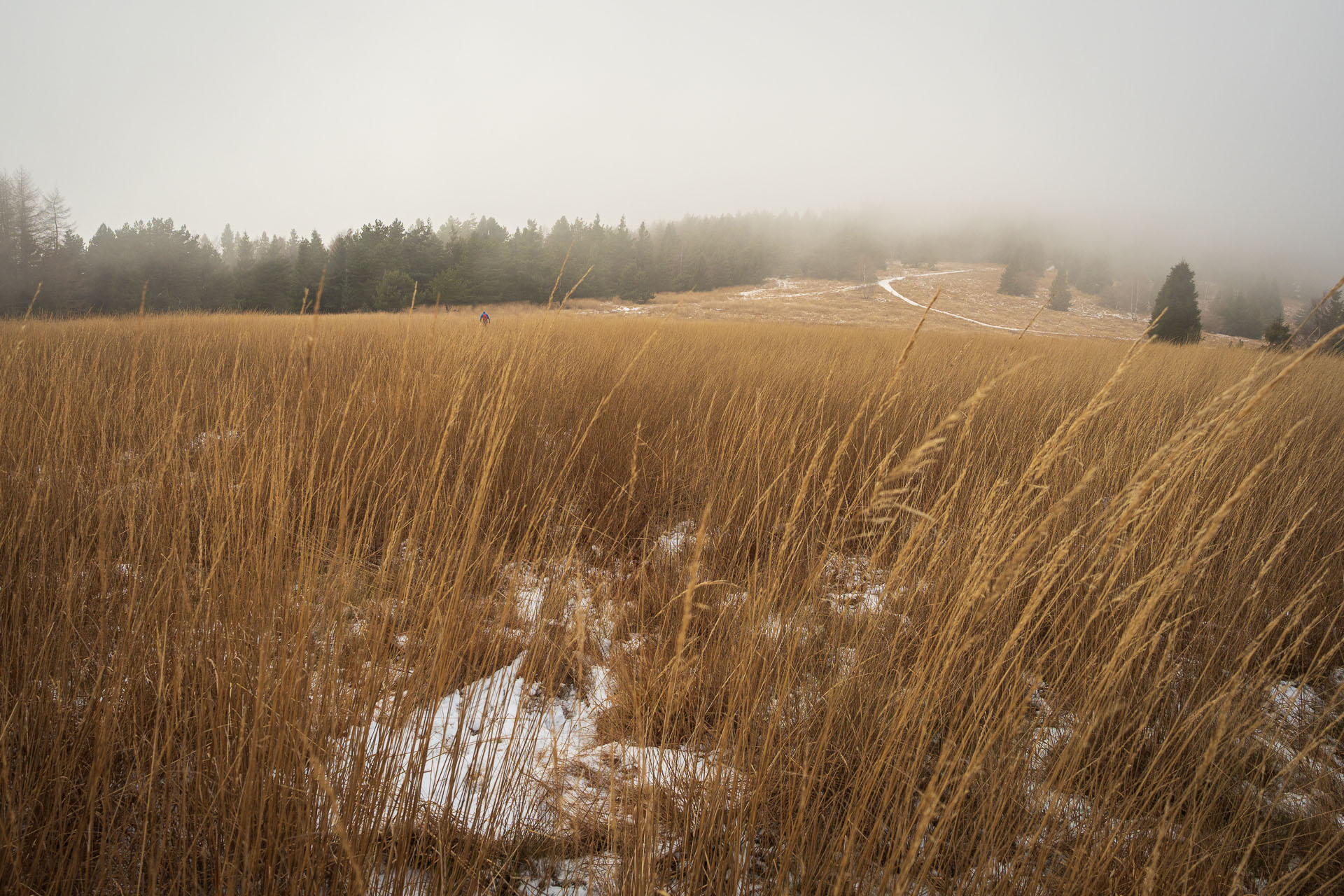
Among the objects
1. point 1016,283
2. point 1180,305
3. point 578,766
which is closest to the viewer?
point 578,766

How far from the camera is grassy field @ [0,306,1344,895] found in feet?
2.50

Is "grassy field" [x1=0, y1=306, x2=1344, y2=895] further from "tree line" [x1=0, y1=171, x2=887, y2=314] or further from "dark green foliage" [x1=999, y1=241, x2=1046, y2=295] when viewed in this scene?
"dark green foliage" [x1=999, y1=241, x2=1046, y2=295]

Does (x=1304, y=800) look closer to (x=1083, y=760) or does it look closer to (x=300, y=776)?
(x=1083, y=760)

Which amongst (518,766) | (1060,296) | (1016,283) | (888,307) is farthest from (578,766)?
(1016,283)

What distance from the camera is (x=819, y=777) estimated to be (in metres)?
0.92

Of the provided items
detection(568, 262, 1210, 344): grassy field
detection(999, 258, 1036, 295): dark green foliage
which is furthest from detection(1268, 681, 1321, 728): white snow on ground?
detection(999, 258, 1036, 295): dark green foliage

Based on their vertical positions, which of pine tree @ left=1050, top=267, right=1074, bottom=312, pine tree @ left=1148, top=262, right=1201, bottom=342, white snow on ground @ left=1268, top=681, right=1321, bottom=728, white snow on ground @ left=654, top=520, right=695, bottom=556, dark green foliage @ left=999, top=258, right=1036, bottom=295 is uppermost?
dark green foliage @ left=999, top=258, right=1036, bottom=295

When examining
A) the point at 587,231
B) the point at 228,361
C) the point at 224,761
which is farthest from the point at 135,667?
the point at 587,231

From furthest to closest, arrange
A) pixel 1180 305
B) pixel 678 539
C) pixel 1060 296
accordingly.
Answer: pixel 1060 296 < pixel 1180 305 < pixel 678 539

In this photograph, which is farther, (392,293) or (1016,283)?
(1016,283)

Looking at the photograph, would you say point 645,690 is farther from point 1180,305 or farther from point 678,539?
point 1180,305

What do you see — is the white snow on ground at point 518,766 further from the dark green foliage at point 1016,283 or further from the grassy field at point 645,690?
the dark green foliage at point 1016,283

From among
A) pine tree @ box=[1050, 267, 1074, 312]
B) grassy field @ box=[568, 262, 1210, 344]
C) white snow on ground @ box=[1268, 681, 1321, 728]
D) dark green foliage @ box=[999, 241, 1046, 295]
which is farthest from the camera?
dark green foliage @ box=[999, 241, 1046, 295]

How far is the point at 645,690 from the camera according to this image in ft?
3.69
